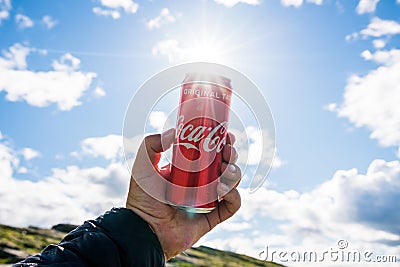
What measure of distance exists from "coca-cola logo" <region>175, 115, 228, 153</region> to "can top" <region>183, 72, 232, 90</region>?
0.17 metres

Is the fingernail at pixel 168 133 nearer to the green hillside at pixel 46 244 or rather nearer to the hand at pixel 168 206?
the hand at pixel 168 206

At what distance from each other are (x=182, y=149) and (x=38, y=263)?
0.71 meters

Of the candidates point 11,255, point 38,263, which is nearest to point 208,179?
point 38,263

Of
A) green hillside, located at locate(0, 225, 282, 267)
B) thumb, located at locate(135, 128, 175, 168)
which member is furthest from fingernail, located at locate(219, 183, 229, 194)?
green hillside, located at locate(0, 225, 282, 267)

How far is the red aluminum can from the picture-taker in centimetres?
199

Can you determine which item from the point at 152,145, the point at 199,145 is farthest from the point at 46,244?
the point at 199,145

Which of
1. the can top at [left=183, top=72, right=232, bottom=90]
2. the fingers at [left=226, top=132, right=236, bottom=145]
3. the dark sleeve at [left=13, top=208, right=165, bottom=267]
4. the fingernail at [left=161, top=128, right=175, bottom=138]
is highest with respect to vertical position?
the can top at [left=183, top=72, right=232, bottom=90]

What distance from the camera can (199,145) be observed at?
6.59ft

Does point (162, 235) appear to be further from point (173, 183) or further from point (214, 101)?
point (214, 101)

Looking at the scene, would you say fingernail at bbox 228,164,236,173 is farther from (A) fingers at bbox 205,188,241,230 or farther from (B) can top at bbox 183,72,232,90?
(B) can top at bbox 183,72,232,90

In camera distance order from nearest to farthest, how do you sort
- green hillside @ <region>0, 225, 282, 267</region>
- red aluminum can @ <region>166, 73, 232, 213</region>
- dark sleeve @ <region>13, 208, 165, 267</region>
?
1. dark sleeve @ <region>13, 208, 165, 267</region>
2. red aluminum can @ <region>166, 73, 232, 213</region>
3. green hillside @ <region>0, 225, 282, 267</region>

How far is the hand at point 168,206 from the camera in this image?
2.00m

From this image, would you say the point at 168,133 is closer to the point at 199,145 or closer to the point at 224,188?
the point at 199,145

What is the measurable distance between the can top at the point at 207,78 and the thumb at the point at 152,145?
23 centimetres
